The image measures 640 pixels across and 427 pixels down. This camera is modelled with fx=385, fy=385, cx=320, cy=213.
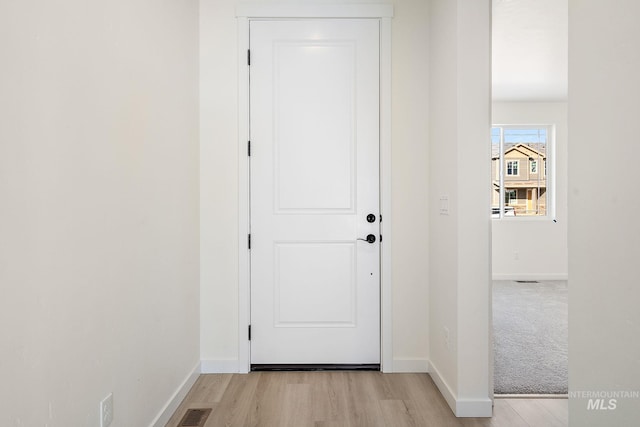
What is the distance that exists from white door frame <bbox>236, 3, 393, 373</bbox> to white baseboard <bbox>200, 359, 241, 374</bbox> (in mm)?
36

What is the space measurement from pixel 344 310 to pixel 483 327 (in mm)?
925

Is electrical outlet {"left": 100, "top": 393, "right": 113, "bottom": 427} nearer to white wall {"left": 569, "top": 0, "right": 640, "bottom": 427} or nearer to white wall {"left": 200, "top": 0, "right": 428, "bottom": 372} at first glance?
white wall {"left": 200, "top": 0, "right": 428, "bottom": 372}

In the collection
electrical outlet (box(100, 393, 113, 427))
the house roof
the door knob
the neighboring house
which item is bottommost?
electrical outlet (box(100, 393, 113, 427))

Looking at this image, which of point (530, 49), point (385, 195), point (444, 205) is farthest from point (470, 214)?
point (530, 49)

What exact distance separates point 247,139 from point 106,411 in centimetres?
178

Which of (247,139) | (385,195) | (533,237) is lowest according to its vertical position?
(533,237)

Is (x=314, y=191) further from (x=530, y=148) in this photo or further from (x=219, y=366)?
(x=530, y=148)

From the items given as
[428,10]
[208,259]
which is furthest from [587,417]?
[428,10]

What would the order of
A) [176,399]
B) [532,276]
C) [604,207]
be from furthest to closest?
[532,276] → [176,399] → [604,207]

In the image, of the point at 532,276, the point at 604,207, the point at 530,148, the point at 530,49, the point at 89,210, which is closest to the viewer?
the point at 604,207

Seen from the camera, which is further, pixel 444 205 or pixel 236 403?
pixel 444 205

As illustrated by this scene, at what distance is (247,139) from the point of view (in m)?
2.68

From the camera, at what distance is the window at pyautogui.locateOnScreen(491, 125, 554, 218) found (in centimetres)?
620

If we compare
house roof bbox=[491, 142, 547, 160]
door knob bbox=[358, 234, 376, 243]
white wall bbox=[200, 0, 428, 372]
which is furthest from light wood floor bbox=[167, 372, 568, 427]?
house roof bbox=[491, 142, 547, 160]
